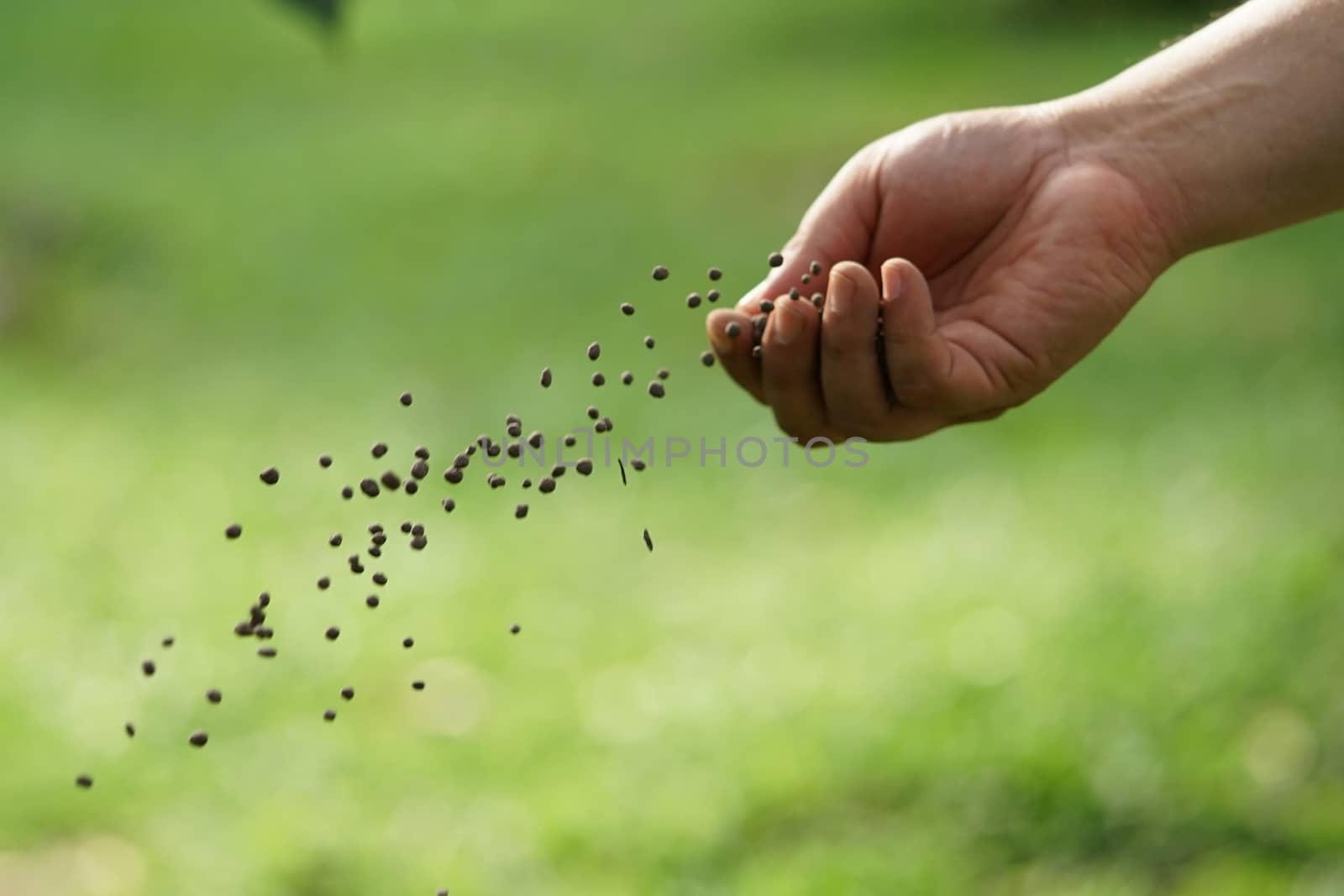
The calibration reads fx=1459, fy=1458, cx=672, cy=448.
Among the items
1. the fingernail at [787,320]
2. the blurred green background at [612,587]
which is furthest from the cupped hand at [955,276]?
the blurred green background at [612,587]

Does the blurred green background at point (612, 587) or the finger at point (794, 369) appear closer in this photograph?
the finger at point (794, 369)

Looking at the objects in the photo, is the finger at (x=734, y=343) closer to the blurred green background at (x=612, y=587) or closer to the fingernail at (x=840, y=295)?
the fingernail at (x=840, y=295)

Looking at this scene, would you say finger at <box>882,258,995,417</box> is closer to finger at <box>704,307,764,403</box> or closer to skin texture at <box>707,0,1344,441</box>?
skin texture at <box>707,0,1344,441</box>

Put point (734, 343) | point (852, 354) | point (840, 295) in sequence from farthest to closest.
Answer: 1. point (734, 343)
2. point (852, 354)
3. point (840, 295)

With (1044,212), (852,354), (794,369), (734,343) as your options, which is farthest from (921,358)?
(1044,212)

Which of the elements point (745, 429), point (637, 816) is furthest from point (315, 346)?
point (637, 816)

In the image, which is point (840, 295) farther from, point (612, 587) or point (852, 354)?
point (612, 587)
